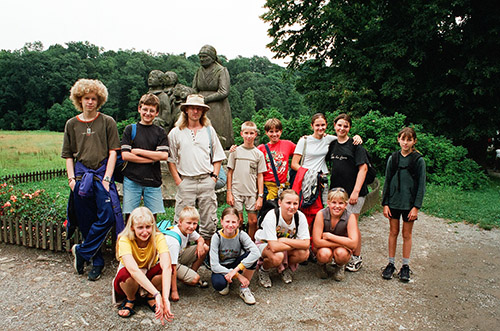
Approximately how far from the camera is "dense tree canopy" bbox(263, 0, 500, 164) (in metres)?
12.5

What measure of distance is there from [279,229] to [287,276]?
0.61m

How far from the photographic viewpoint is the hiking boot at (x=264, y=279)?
13.1ft

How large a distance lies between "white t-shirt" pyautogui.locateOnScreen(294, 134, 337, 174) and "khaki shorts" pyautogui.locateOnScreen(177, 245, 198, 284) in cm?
190

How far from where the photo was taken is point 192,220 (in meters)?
3.65

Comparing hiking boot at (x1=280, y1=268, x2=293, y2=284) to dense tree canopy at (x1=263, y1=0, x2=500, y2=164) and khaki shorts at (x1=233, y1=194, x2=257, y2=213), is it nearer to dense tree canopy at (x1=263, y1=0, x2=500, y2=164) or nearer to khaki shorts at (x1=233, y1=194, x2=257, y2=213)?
khaki shorts at (x1=233, y1=194, x2=257, y2=213)

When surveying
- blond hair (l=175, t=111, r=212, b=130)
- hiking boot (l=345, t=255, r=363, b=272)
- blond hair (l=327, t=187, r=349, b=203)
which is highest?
blond hair (l=175, t=111, r=212, b=130)

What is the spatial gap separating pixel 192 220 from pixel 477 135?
13386mm

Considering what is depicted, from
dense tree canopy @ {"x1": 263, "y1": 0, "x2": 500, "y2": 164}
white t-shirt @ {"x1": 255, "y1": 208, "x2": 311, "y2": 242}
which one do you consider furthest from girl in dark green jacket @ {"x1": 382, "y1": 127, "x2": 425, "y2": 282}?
dense tree canopy @ {"x1": 263, "y1": 0, "x2": 500, "y2": 164}

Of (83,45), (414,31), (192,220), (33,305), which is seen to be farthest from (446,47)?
(83,45)

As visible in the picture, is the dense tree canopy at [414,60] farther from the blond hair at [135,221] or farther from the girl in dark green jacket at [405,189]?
the blond hair at [135,221]

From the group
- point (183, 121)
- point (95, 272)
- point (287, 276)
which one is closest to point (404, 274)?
point (287, 276)

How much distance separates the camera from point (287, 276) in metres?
4.16

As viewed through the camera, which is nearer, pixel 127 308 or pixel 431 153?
pixel 127 308

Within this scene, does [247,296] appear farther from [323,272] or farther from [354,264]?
[354,264]
